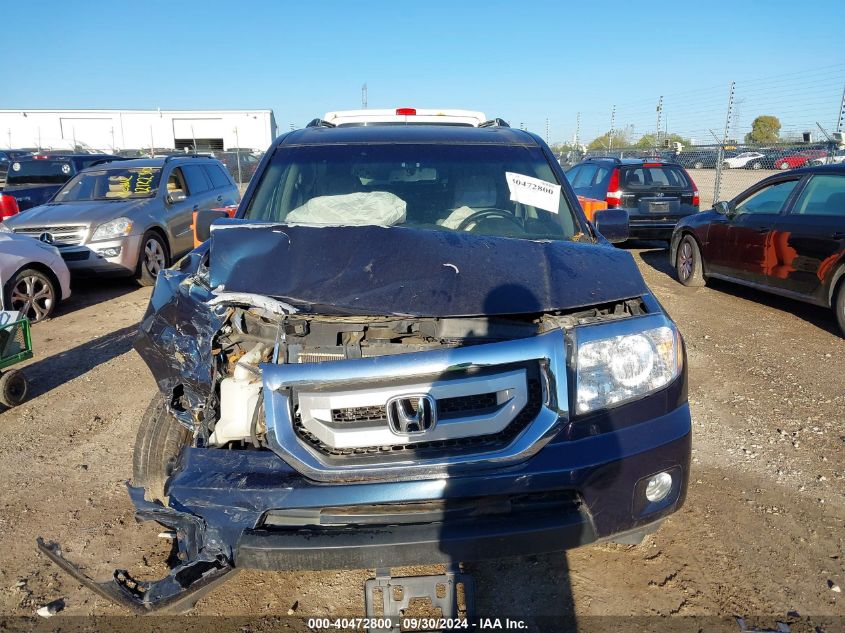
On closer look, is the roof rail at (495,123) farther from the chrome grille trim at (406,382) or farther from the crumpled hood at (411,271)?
the chrome grille trim at (406,382)

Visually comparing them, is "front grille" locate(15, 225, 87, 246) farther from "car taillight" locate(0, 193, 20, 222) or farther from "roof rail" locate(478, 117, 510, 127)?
"roof rail" locate(478, 117, 510, 127)

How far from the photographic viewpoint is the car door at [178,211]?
9.80 metres

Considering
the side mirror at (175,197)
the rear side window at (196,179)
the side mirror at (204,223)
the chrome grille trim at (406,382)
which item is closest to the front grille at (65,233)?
the side mirror at (175,197)

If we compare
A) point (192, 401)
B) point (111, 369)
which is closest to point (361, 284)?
point (192, 401)

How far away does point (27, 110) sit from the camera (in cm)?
4019

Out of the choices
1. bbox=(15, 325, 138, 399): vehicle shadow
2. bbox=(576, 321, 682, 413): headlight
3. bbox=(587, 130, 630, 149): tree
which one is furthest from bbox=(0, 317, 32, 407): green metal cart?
bbox=(587, 130, 630, 149): tree

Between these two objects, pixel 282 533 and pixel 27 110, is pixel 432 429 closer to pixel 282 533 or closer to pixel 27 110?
pixel 282 533

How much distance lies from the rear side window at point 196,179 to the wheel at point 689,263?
293 inches

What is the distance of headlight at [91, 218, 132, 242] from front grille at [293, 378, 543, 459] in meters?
7.65

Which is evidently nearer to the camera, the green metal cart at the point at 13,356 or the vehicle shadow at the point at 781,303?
the green metal cart at the point at 13,356

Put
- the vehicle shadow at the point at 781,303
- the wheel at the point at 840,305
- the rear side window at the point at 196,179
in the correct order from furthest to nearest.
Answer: the rear side window at the point at 196,179
the vehicle shadow at the point at 781,303
the wheel at the point at 840,305

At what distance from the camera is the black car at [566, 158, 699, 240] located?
11.0 m

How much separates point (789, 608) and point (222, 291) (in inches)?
102

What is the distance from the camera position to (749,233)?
759cm
